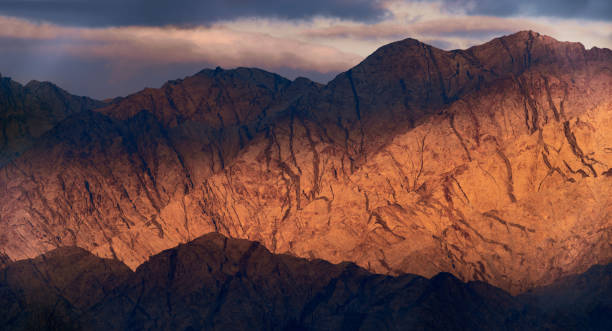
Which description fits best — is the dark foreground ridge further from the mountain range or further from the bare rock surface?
the bare rock surface

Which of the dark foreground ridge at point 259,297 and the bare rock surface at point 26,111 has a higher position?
the bare rock surface at point 26,111

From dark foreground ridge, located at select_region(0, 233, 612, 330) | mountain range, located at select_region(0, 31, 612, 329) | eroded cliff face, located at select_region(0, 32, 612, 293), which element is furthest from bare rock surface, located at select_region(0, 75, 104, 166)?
dark foreground ridge, located at select_region(0, 233, 612, 330)

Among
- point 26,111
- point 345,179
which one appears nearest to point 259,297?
point 345,179

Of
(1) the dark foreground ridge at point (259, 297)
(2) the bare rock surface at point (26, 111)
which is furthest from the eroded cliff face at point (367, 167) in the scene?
(2) the bare rock surface at point (26, 111)

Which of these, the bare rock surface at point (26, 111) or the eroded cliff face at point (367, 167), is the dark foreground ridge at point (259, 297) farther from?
the bare rock surface at point (26, 111)

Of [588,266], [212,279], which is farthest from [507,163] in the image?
[212,279]

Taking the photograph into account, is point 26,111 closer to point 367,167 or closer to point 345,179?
point 345,179
